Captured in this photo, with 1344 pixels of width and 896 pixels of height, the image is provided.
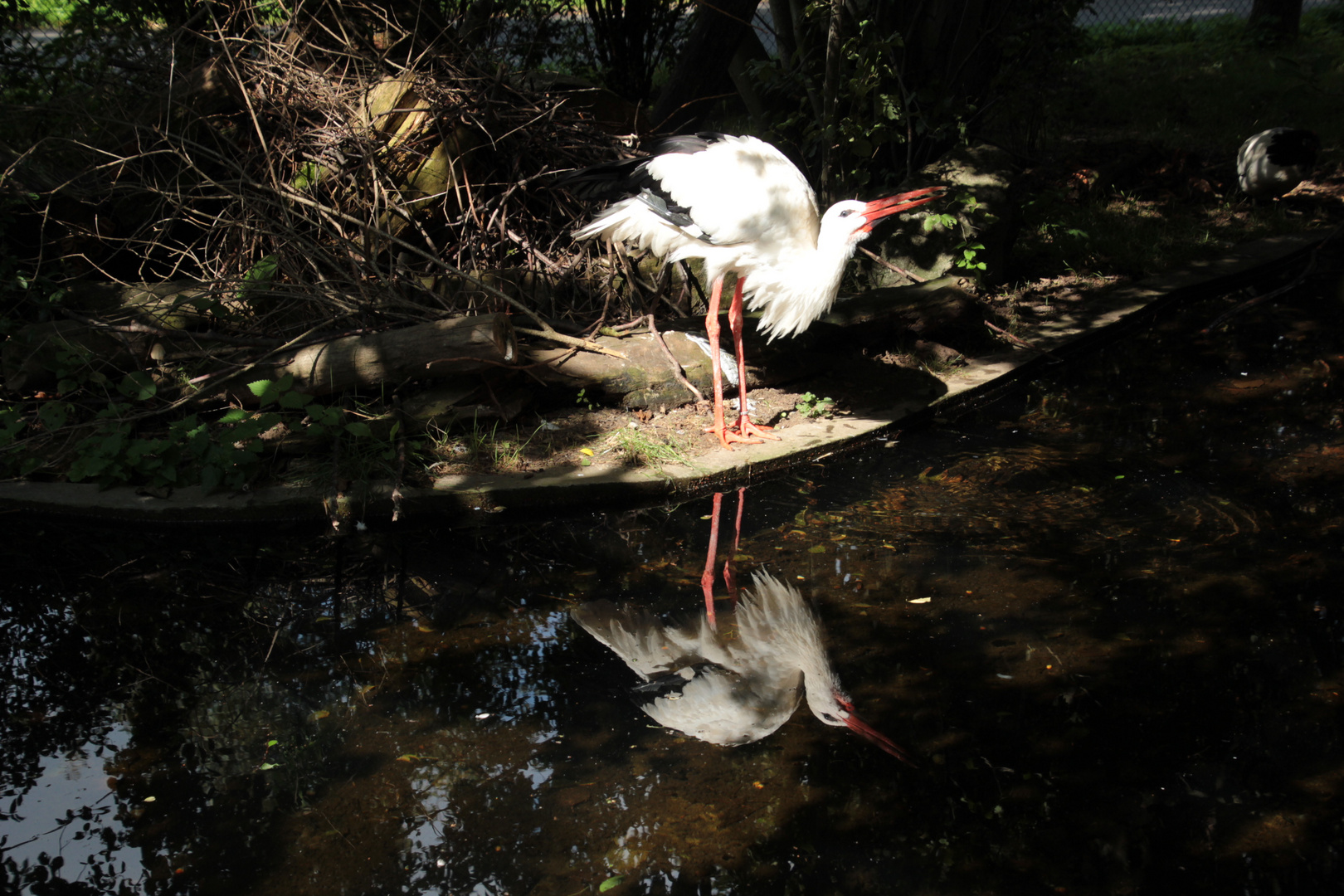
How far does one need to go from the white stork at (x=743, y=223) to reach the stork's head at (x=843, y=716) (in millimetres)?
1822

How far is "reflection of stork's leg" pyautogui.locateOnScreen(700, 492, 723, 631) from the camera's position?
338 cm

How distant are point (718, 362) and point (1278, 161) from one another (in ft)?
18.6

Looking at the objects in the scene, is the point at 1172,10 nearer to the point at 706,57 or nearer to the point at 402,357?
the point at 706,57

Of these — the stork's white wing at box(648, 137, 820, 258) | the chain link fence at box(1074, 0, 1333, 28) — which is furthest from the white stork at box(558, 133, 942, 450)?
the chain link fence at box(1074, 0, 1333, 28)

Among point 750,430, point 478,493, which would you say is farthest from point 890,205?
point 478,493

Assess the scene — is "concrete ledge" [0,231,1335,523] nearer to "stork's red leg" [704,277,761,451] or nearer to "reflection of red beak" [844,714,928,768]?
"stork's red leg" [704,277,761,451]

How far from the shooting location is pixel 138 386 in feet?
14.7

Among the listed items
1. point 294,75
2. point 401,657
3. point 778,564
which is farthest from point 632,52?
point 401,657

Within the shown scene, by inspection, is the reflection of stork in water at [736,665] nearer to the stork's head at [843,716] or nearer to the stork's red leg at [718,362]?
the stork's head at [843,716]

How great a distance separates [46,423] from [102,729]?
215cm

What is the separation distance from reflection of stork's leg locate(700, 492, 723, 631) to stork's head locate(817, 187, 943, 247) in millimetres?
1376

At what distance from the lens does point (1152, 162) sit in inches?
323

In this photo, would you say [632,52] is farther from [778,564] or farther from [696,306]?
[778,564]

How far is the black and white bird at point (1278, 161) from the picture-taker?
7398mm
